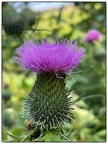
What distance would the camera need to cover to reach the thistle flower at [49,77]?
4.80 ft

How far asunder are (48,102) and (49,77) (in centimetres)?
10

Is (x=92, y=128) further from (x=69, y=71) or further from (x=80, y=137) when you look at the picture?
(x=69, y=71)

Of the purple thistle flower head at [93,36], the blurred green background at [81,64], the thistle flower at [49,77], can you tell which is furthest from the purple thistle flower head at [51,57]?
the purple thistle flower head at [93,36]

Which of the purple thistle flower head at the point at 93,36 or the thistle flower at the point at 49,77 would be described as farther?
the purple thistle flower head at the point at 93,36

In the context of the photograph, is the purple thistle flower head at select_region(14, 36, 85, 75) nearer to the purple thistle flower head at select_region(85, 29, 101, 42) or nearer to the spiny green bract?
the spiny green bract

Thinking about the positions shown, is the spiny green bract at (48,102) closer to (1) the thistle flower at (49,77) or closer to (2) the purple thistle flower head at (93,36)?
(1) the thistle flower at (49,77)

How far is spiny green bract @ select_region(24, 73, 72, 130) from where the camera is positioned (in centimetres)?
153

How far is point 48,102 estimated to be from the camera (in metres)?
1.56

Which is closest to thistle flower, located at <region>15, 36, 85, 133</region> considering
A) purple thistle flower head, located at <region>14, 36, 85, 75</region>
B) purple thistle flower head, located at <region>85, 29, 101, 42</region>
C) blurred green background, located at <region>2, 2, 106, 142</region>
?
purple thistle flower head, located at <region>14, 36, 85, 75</region>

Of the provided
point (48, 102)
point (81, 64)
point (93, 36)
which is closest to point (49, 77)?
point (48, 102)

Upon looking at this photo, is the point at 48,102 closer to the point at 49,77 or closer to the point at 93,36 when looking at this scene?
the point at 49,77

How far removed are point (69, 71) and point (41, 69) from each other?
0.11 m

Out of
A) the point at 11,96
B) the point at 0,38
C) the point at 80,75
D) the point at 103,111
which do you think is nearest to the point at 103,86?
the point at 80,75

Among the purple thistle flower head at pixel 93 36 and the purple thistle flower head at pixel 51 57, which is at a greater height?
the purple thistle flower head at pixel 93 36
